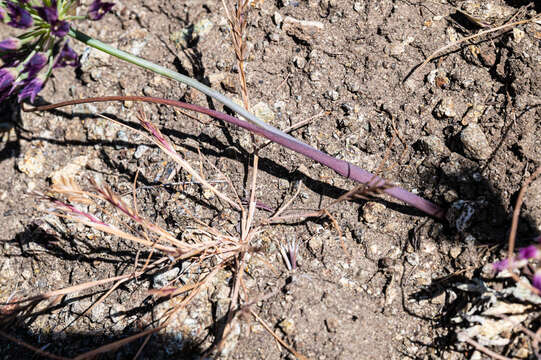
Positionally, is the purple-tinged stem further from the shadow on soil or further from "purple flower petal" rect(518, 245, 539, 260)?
the shadow on soil

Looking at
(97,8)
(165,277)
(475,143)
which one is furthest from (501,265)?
(97,8)

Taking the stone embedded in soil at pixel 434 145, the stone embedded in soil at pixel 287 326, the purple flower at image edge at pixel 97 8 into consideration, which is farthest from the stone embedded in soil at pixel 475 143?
the purple flower at image edge at pixel 97 8

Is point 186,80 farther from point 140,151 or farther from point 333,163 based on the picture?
point 333,163

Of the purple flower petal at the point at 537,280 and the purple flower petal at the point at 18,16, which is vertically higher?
the purple flower petal at the point at 18,16

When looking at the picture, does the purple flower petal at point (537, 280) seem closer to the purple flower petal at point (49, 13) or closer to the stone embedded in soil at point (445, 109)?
the stone embedded in soil at point (445, 109)

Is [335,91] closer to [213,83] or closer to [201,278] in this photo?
[213,83]
